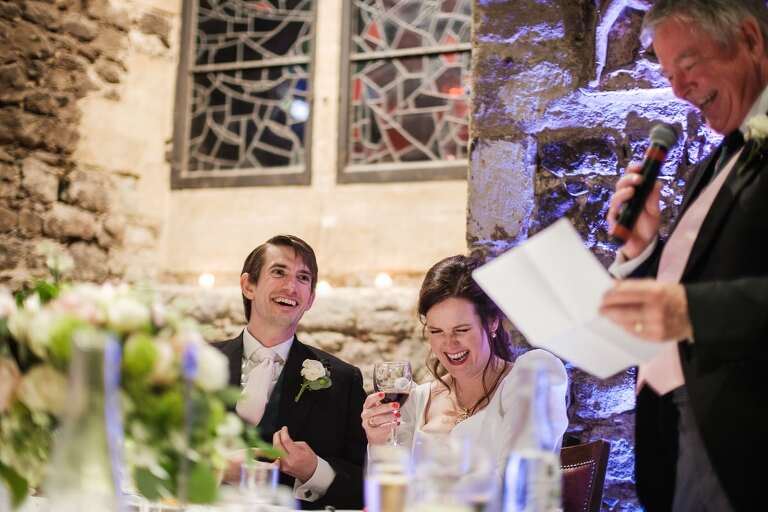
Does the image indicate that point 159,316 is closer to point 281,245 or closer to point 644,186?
point 644,186

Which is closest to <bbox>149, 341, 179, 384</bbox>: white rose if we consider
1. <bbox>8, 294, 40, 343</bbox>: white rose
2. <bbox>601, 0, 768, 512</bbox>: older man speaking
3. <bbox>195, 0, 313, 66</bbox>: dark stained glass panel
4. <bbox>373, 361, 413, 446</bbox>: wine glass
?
<bbox>8, 294, 40, 343</bbox>: white rose

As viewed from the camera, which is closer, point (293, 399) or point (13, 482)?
point (13, 482)

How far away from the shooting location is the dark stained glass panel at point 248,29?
5777 millimetres

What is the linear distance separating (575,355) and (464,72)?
4.08m

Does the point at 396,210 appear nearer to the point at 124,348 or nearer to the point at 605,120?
the point at 605,120

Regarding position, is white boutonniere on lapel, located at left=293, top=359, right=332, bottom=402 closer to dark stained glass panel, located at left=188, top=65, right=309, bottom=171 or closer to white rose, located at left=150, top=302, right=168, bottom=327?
white rose, located at left=150, top=302, right=168, bottom=327

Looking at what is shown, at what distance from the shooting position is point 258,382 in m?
3.02

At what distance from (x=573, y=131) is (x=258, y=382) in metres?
1.34

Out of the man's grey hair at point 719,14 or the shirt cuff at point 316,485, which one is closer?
the man's grey hair at point 719,14

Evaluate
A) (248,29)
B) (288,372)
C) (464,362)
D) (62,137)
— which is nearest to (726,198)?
(464,362)

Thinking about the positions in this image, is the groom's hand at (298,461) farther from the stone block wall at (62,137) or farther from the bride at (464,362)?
the stone block wall at (62,137)

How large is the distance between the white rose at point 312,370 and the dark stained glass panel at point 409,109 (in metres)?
2.54

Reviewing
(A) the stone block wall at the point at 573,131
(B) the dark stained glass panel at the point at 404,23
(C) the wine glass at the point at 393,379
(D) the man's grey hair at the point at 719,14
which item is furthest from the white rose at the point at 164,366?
(B) the dark stained glass panel at the point at 404,23

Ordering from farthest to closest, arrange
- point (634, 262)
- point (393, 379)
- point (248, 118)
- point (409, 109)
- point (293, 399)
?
1. point (248, 118)
2. point (409, 109)
3. point (293, 399)
4. point (393, 379)
5. point (634, 262)
